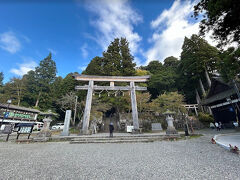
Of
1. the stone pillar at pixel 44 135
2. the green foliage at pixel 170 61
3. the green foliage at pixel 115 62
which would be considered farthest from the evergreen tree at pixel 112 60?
the green foliage at pixel 170 61

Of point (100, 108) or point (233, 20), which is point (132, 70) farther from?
point (233, 20)

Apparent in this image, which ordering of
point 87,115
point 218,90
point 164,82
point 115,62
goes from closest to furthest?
point 87,115 → point 218,90 → point 115,62 → point 164,82

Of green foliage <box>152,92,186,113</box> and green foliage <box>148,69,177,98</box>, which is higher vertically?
green foliage <box>148,69,177,98</box>

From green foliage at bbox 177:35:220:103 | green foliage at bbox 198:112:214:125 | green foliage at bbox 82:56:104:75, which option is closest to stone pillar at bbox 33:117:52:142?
green foliage at bbox 82:56:104:75

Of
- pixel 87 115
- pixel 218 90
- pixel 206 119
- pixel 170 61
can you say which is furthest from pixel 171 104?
pixel 170 61

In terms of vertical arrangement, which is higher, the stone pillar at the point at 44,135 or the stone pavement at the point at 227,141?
the stone pillar at the point at 44,135

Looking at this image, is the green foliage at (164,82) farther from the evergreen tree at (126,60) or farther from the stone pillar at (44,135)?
the stone pillar at (44,135)

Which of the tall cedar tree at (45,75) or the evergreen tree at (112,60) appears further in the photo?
the tall cedar tree at (45,75)

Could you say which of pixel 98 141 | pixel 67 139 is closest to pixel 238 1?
pixel 98 141

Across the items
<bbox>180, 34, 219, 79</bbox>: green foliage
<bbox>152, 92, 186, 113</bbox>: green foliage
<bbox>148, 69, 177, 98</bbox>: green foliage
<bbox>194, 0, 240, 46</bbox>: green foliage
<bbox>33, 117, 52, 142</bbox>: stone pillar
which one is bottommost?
<bbox>33, 117, 52, 142</bbox>: stone pillar

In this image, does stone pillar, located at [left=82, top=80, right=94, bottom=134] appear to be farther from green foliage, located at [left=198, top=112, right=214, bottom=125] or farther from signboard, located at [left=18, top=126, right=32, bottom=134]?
green foliage, located at [left=198, top=112, right=214, bottom=125]

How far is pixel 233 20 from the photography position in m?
5.34

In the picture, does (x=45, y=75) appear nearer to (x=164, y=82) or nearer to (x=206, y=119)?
(x=164, y=82)

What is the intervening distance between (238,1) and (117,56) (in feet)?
46.4
